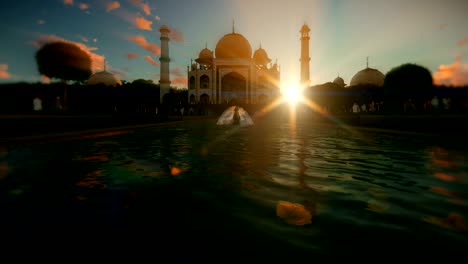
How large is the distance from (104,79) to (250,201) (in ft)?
234

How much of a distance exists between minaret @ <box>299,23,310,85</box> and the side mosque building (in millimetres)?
8232

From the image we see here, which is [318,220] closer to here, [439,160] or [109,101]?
[439,160]

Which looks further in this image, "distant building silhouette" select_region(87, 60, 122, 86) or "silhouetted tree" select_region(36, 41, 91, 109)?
"distant building silhouette" select_region(87, 60, 122, 86)

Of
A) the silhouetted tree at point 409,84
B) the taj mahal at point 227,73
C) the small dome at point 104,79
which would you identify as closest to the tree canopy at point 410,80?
the silhouetted tree at point 409,84

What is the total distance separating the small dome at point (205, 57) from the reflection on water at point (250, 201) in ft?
169

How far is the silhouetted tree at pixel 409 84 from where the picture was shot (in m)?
33.1

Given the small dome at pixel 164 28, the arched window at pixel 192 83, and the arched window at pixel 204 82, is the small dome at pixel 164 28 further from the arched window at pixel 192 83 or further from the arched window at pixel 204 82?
the arched window at pixel 204 82

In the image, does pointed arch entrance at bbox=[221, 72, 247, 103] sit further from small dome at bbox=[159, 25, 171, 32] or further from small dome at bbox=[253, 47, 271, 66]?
small dome at bbox=[159, 25, 171, 32]

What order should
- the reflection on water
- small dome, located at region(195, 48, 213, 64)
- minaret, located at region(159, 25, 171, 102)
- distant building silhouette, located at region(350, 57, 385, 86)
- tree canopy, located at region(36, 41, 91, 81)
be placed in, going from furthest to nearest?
distant building silhouette, located at region(350, 57, 385, 86), small dome, located at region(195, 48, 213, 64), minaret, located at region(159, 25, 171, 102), tree canopy, located at region(36, 41, 91, 81), the reflection on water

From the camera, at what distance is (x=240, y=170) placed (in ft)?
17.7

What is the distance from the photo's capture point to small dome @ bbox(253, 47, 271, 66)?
197 feet

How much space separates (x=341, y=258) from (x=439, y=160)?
19.4 ft

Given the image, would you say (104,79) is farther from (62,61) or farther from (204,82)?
(204,82)

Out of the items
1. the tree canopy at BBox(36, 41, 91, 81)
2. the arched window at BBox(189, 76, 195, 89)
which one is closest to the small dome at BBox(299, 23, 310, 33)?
the arched window at BBox(189, 76, 195, 89)
